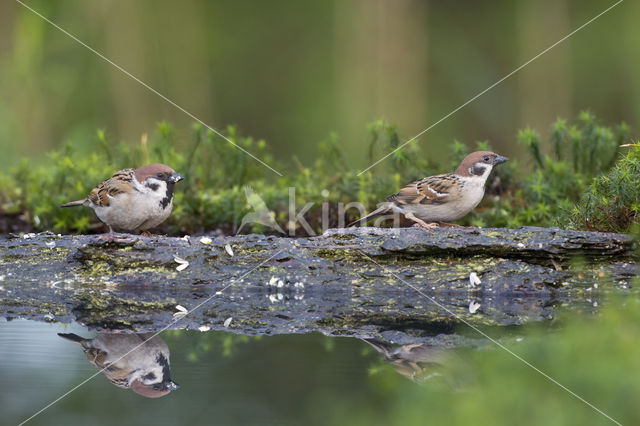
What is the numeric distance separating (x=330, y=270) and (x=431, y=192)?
135cm

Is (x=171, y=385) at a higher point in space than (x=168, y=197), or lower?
lower

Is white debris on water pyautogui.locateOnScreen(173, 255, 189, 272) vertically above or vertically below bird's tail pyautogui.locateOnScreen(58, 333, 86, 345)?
above

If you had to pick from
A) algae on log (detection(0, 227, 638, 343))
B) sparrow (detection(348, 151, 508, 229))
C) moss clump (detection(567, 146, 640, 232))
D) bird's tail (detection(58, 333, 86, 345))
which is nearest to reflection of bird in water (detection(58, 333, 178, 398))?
bird's tail (detection(58, 333, 86, 345))

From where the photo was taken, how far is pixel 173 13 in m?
15.2

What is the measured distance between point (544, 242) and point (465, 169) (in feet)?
4.43

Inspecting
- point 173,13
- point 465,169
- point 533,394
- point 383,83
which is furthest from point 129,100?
point 533,394

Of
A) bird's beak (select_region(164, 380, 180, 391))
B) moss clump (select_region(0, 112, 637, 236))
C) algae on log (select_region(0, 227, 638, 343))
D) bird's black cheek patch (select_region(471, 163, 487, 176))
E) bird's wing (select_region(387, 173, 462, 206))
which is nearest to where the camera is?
bird's beak (select_region(164, 380, 180, 391))

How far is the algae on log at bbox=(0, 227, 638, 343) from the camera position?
5188 millimetres

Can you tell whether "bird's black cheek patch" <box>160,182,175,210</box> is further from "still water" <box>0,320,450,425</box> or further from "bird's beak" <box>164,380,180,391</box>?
"bird's beak" <box>164,380,180,391</box>

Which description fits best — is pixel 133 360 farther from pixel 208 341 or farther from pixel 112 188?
pixel 112 188

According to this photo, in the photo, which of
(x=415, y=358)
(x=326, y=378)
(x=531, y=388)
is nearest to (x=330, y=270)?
(x=415, y=358)

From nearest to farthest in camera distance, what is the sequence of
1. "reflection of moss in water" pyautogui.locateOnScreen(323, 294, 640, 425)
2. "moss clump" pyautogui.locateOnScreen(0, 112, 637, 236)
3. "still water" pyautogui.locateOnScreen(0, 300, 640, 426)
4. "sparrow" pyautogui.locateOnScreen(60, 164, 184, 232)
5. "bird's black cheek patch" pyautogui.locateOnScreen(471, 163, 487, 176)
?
"reflection of moss in water" pyautogui.locateOnScreen(323, 294, 640, 425) → "still water" pyautogui.locateOnScreen(0, 300, 640, 426) → "sparrow" pyautogui.locateOnScreen(60, 164, 184, 232) → "bird's black cheek patch" pyautogui.locateOnScreen(471, 163, 487, 176) → "moss clump" pyautogui.locateOnScreen(0, 112, 637, 236)

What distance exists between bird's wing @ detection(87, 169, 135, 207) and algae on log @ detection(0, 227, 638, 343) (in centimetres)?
61

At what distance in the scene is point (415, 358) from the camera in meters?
3.86
